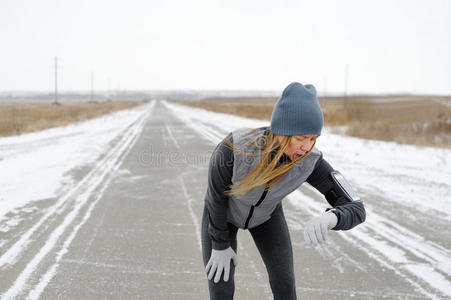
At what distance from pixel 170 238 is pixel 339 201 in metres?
2.94

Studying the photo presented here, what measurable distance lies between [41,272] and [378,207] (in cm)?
458

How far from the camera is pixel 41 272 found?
348 centimetres

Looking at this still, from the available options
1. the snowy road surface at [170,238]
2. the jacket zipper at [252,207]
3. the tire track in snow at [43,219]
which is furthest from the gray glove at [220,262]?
the tire track in snow at [43,219]

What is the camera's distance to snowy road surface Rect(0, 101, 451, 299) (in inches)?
129

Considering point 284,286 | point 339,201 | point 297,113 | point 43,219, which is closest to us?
point 297,113

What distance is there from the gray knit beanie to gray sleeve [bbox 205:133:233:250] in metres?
0.26

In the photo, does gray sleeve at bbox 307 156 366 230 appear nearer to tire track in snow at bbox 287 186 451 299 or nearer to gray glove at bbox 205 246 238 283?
gray glove at bbox 205 246 238 283

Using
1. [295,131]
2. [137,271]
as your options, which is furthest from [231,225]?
[137,271]

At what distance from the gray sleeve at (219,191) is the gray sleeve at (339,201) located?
0.47 m

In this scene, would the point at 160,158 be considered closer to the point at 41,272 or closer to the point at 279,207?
the point at 41,272

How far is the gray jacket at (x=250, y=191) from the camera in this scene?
1.71 meters

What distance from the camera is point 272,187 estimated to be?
1.78 m

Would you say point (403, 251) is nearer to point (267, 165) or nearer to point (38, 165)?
point (267, 165)

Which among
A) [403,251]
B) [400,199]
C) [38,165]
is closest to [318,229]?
[403,251]
